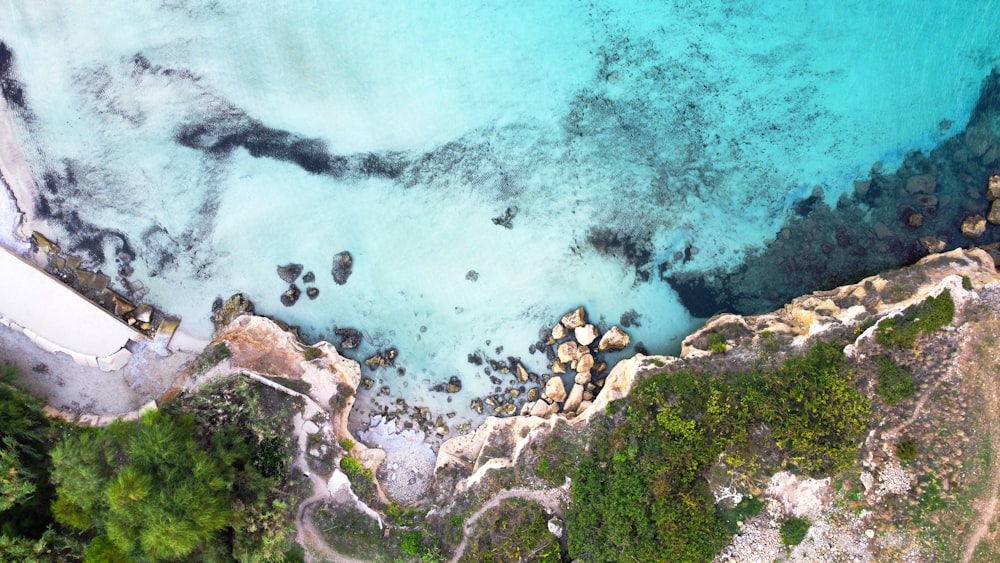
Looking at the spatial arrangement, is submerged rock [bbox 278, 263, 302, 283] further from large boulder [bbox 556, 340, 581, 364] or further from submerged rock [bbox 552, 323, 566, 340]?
large boulder [bbox 556, 340, 581, 364]

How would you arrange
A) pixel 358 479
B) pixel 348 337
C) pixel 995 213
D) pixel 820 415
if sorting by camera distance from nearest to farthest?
pixel 820 415
pixel 358 479
pixel 995 213
pixel 348 337

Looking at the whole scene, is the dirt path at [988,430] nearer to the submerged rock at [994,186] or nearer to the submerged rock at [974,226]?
the submerged rock at [974,226]

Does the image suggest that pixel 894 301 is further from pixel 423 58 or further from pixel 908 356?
pixel 423 58

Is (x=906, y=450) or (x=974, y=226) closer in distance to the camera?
→ (x=906, y=450)

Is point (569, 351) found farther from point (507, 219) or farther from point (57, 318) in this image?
point (57, 318)

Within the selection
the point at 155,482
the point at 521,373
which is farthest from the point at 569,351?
the point at 155,482
